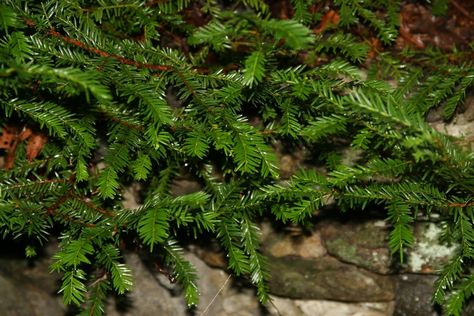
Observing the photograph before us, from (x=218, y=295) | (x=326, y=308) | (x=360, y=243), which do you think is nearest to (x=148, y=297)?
(x=218, y=295)

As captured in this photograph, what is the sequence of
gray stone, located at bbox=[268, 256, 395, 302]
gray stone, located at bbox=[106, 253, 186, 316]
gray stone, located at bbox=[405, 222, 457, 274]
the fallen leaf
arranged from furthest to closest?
gray stone, located at bbox=[106, 253, 186, 316] < gray stone, located at bbox=[268, 256, 395, 302] < gray stone, located at bbox=[405, 222, 457, 274] < the fallen leaf

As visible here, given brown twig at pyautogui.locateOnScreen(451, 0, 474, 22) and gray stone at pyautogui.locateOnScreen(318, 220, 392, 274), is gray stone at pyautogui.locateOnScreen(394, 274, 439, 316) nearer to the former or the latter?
gray stone at pyautogui.locateOnScreen(318, 220, 392, 274)

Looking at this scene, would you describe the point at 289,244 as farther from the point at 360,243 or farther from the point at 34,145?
the point at 34,145

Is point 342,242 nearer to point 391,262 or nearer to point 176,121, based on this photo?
point 391,262

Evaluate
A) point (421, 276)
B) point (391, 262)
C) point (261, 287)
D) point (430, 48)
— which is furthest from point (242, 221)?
point (430, 48)

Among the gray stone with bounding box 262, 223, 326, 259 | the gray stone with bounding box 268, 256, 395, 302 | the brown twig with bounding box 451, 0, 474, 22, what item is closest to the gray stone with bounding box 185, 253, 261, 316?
the gray stone with bounding box 268, 256, 395, 302
